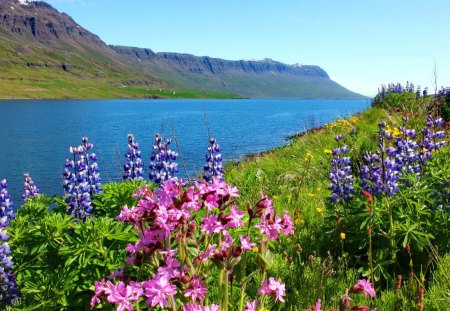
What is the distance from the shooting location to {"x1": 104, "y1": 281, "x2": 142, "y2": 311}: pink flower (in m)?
A: 1.77

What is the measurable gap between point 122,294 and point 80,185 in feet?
13.5

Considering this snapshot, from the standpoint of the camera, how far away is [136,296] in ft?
5.92

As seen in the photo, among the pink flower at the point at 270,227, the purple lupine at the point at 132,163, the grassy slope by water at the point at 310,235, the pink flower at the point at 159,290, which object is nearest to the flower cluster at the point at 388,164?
the grassy slope by water at the point at 310,235

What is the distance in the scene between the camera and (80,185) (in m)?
5.61

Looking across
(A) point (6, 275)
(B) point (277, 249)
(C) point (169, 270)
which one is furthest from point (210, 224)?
(B) point (277, 249)

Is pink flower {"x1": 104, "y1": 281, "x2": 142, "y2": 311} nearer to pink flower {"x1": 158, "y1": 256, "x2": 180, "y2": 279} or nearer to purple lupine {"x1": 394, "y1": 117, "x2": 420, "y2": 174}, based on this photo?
pink flower {"x1": 158, "y1": 256, "x2": 180, "y2": 279}

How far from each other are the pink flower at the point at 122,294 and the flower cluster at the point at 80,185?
11.7 ft

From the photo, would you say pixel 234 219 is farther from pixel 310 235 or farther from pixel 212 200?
pixel 310 235

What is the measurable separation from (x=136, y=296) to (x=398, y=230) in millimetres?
3376

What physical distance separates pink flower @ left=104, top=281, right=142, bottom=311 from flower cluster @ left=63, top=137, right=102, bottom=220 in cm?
356

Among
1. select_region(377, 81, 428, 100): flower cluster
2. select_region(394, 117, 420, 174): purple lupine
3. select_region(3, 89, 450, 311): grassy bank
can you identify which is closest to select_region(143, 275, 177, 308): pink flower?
select_region(3, 89, 450, 311): grassy bank

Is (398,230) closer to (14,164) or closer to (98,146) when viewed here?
(14,164)

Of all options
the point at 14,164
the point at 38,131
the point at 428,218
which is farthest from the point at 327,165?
the point at 38,131

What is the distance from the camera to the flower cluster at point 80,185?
210 inches
